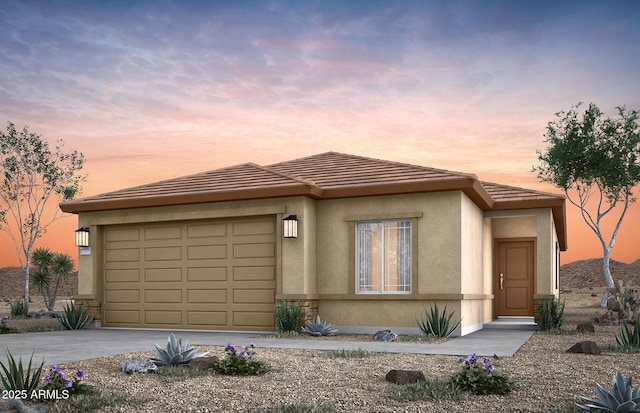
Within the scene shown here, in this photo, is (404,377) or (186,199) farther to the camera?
(186,199)

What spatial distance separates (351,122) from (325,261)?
4.41 metres

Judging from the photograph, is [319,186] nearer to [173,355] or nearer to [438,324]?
[438,324]

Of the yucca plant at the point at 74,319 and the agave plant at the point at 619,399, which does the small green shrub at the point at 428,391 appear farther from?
the yucca plant at the point at 74,319

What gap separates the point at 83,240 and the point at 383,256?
7.72 meters

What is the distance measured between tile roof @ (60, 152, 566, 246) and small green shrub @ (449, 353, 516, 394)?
6.42 meters

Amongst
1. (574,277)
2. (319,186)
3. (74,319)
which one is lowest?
(574,277)

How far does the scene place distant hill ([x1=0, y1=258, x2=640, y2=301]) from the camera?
53.6 meters

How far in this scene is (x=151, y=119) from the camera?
17.9 m

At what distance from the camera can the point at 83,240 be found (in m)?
16.3

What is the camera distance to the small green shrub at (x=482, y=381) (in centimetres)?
683

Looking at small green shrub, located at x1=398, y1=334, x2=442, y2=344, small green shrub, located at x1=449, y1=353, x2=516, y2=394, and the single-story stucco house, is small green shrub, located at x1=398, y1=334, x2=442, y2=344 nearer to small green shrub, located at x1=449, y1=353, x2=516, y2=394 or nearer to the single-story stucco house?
the single-story stucco house

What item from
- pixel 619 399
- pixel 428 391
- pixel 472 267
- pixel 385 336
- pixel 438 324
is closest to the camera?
pixel 619 399

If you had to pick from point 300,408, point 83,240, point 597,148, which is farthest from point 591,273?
point 300,408

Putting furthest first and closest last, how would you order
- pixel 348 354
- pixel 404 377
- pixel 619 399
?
pixel 348 354
pixel 404 377
pixel 619 399
